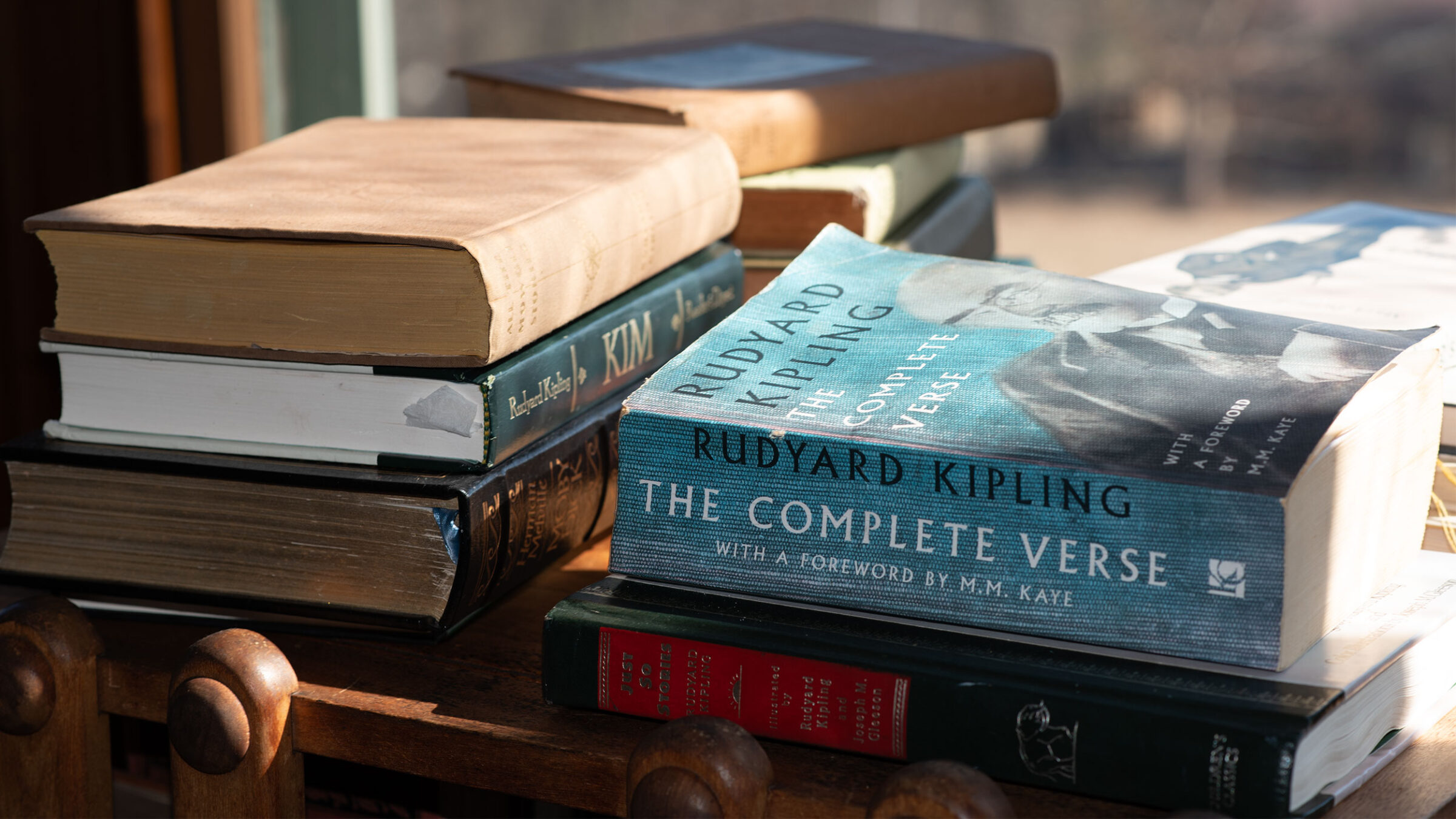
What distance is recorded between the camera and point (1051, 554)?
0.42 meters

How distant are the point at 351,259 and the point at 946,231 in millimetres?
518

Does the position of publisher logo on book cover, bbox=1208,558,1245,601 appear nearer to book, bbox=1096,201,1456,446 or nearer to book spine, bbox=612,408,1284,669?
book spine, bbox=612,408,1284,669

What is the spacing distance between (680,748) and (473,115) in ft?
1.89

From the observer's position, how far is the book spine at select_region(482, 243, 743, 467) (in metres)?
0.52

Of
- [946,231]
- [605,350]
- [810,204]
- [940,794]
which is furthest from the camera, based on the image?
[946,231]

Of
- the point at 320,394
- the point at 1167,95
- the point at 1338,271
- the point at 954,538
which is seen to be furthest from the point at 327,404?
the point at 1167,95

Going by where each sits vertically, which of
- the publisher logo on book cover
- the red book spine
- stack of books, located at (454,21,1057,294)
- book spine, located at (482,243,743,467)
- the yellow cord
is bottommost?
the red book spine

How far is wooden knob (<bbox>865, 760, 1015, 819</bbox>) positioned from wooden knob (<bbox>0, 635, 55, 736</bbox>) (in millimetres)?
348

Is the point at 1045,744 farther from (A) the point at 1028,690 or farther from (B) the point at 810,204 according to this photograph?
(B) the point at 810,204

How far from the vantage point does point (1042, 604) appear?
16.7 inches

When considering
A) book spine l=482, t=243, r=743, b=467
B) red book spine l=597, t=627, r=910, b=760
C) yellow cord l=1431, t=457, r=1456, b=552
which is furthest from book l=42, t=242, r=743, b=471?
yellow cord l=1431, t=457, r=1456, b=552

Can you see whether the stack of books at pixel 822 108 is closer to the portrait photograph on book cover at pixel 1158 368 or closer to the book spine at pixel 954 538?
the portrait photograph on book cover at pixel 1158 368

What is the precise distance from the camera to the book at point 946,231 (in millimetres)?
788

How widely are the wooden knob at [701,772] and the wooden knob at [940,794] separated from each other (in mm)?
43
